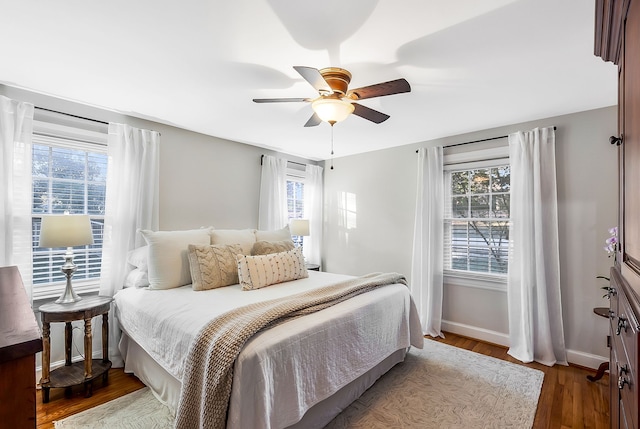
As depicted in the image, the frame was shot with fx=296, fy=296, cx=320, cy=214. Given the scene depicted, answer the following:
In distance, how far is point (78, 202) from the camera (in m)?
2.73

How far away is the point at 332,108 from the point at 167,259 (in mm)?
1889

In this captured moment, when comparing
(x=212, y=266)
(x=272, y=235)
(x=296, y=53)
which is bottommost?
(x=212, y=266)

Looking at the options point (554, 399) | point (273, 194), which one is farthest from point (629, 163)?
point (273, 194)

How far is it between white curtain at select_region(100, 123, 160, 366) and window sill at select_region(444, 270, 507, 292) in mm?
3460

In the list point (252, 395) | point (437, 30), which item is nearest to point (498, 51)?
point (437, 30)

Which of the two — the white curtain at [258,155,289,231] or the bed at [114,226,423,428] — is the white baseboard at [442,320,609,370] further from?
the white curtain at [258,155,289,231]

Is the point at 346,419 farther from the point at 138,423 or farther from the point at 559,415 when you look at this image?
the point at 559,415

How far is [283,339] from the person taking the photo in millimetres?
1621

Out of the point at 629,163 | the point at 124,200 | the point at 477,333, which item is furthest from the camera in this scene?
the point at 477,333

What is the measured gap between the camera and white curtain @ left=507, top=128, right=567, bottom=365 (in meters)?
2.90

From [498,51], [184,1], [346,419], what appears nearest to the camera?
[184,1]

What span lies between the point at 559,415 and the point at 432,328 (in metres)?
1.54

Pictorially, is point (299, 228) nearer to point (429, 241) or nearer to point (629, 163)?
point (429, 241)

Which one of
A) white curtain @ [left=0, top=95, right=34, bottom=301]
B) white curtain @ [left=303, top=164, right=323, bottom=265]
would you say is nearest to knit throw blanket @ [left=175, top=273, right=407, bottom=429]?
white curtain @ [left=0, top=95, right=34, bottom=301]
